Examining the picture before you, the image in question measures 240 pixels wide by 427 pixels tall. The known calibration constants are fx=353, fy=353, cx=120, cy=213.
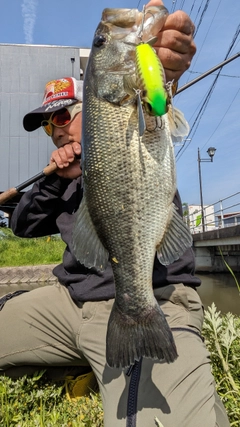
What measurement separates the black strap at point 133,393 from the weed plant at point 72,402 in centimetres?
50

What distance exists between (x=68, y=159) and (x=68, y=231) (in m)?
0.54

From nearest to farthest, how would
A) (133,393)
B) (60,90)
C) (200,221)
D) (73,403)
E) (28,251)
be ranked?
(133,393) < (73,403) < (60,90) < (28,251) < (200,221)

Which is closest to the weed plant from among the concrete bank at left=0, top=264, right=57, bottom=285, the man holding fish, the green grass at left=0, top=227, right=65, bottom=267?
the man holding fish

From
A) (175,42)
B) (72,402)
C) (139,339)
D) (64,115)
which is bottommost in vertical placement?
(72,402)

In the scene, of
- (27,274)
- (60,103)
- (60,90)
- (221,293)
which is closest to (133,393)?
(60,103)

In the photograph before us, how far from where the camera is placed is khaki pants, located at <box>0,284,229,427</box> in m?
1.68

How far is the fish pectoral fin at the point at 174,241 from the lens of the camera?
1.77 m

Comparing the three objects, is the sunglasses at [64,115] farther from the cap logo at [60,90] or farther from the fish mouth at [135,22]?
the fish mouth at [135,22]

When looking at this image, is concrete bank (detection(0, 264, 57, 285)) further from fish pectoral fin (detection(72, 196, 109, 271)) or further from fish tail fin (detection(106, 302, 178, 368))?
Result: fish tail fin (detection(106, 302, 178, 368))

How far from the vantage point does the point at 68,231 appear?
2605 mm

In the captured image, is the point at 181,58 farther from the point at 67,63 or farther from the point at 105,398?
the point at 67,63

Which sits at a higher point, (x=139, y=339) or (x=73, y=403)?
(x=139, y=339)

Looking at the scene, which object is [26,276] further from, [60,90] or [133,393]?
[133,393]

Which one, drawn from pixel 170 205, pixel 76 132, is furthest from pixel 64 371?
pixel 76 132
